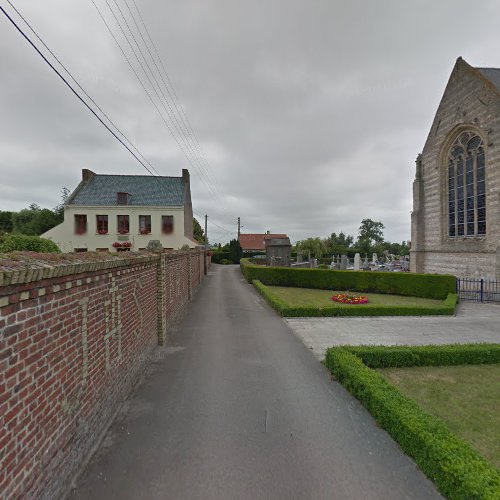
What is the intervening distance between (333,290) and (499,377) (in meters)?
12.8

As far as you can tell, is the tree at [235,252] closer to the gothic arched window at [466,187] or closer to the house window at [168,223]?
the house window at [168,223]

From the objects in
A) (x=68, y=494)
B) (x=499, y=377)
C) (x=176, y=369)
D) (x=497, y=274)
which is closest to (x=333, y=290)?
(x=497, y=274)

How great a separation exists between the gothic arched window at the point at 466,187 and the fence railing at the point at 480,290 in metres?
3.92

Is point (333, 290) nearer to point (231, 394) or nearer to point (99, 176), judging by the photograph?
point (231, 394)

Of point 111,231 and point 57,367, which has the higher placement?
point 111,231

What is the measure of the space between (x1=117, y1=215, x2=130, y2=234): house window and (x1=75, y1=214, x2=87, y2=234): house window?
3355 mm

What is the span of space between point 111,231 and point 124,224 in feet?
4.79

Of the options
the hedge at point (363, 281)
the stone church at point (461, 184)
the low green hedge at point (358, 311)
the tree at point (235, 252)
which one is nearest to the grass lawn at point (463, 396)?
the low green hedge at point (358, 311)

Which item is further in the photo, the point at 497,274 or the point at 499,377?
the point at 497,274

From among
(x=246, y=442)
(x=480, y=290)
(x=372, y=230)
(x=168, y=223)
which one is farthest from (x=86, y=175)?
(x=372, y=230)

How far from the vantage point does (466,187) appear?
19047 mm

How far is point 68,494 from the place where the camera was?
2.97 meters

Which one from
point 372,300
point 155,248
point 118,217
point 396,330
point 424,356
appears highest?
point 118,217

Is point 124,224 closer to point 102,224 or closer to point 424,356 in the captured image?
point 102,224
